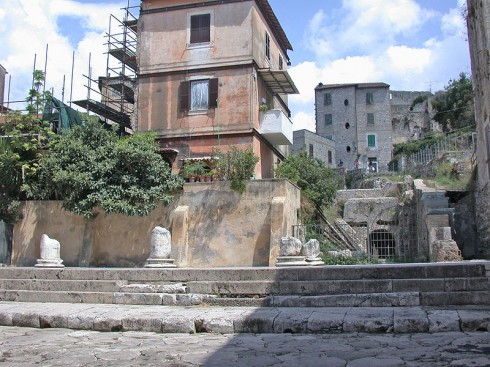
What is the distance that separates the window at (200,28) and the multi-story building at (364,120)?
35.8m

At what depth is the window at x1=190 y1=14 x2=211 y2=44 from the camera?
23.5 m

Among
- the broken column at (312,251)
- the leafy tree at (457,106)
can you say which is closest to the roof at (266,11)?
the broken column at (312,251)

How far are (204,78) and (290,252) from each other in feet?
41.0

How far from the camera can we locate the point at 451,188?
69.9ft

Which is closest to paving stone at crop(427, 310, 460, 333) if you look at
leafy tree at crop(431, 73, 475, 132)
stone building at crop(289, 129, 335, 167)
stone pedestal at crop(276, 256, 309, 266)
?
stone pedestal at crop(276, 256, 309, 266)

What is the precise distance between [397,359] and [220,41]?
63.4ft

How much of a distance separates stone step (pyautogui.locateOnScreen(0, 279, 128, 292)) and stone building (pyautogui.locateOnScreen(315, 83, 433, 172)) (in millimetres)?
46594

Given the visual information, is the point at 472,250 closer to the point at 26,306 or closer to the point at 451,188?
the point at 451,188

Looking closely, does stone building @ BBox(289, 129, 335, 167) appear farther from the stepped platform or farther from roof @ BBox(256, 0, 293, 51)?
the stepped platform

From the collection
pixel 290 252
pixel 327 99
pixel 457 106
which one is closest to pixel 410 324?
pixel 290 252

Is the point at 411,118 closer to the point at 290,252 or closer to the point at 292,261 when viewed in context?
the point at 290,252

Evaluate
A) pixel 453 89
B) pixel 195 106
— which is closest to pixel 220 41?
pixel 195 106

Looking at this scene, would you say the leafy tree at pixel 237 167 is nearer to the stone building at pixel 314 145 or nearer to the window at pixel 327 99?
the stone building at pixel 314 145

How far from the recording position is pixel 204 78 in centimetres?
2316
